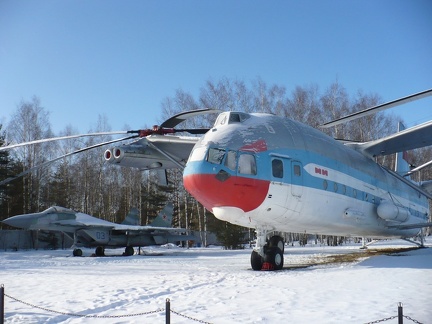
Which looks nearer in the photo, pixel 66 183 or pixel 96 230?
pixel 96 230

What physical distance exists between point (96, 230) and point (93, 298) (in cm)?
1838

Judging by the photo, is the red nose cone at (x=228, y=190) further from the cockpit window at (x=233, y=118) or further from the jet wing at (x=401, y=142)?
the jet wing at (x=401, y=142)

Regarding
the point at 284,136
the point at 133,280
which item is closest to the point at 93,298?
the point at 133,280

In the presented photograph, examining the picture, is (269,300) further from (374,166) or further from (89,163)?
(89,163)

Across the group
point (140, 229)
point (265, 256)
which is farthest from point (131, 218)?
point (265, 256)

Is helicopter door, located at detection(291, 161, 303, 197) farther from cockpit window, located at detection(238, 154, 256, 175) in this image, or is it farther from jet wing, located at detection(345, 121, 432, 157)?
jet wing, located at detection(345, 121, 432, 157)

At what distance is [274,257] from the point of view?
1120cm

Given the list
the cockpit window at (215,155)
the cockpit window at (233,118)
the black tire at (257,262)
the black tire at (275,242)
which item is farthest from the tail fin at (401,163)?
the cockpit window at (215,155)

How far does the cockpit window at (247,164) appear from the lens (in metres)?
10.0

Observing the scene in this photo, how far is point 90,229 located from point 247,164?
683 inches

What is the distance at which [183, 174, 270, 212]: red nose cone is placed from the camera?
9766 mm

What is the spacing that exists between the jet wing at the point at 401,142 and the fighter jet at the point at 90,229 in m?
14.4

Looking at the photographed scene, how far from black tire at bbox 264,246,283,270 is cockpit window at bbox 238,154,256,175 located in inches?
102

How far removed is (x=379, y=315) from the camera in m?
5.49
